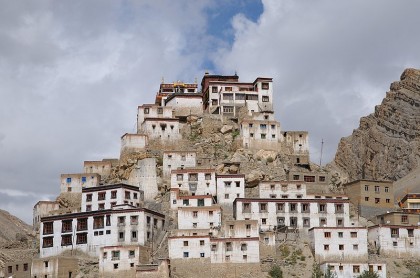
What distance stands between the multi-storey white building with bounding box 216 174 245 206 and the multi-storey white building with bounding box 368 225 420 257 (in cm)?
1522

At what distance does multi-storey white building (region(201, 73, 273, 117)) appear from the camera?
98.1 m

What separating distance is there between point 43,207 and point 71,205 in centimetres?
335

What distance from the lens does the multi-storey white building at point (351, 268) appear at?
7031 centimetres

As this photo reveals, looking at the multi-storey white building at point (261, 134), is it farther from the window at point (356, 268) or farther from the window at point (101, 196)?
the window at point (356, 268)

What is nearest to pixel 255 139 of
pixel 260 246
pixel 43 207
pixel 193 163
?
pixel 193 163

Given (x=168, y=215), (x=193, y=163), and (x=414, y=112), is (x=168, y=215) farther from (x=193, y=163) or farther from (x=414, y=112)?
(x=414, y=112)

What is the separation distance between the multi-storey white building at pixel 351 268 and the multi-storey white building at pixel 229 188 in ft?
45.2

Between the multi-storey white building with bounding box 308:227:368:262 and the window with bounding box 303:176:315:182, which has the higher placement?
the window with bounding box 303:176:315:182

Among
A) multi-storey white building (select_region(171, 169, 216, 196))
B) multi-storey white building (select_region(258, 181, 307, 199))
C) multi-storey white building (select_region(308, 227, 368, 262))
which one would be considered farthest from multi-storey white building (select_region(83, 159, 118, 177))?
multi-storey white building (select_region(308, 227, 368, 262))

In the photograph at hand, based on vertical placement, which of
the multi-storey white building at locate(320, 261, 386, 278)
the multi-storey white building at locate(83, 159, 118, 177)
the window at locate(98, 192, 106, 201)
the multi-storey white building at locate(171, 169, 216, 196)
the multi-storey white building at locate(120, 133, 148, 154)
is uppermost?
the multi-storey white building at locate(120, 133, 148, 154)

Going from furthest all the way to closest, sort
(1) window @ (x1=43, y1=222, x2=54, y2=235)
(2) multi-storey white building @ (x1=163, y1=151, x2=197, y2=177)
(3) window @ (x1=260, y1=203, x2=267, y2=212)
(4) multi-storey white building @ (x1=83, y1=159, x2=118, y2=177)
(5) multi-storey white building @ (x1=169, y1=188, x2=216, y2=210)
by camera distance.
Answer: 1. (4) multi-storey white building @ (x1=83, y1=159, x2=118, y2=177)
2. (2) multi-storey white building @ (x1=163, y1=151, x2=197, y2=177)
3. (5) multi-storey white building @ (x1=169, y1=188, x2=216, y2=210)
4. (1) window @ (x1=43, y1=222, x2=54, y2=235)
5. (3) window @ (x1=260, y1=203, x2=267, y2=212)

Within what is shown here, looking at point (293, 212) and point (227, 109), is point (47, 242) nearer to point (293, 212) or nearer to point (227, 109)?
point (293, 212)

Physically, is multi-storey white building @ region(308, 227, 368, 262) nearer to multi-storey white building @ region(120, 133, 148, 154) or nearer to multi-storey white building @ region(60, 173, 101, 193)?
multi-storey white building @ region(120, 133, 148, 154)

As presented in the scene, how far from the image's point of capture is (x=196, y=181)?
81750mm
